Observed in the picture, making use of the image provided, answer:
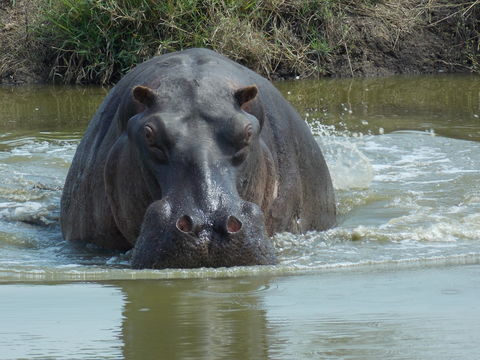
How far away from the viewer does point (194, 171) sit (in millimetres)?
4754

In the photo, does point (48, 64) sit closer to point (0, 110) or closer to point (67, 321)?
point (0, 110)

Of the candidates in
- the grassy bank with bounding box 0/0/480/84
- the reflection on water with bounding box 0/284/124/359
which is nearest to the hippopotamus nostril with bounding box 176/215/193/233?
the reflection on water with bounding box 0/284/124/359

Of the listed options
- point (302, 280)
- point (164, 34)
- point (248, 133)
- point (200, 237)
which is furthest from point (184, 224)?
point (164, 34)

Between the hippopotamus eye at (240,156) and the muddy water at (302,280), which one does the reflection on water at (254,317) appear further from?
the hippopotamus eye at (240,156)

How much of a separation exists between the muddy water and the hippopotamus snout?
66 millimetres

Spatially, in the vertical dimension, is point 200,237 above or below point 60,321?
above

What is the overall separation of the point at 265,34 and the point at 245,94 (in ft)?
27.9

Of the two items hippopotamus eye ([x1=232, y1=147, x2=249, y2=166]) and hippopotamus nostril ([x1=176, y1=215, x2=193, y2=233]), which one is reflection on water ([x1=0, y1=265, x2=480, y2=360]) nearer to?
hippopotamus nostril ([x1=176, y1=215, x2=193, y2=233])

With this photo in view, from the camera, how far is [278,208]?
5.87m

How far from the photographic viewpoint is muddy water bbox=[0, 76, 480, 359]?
3389 millimetres

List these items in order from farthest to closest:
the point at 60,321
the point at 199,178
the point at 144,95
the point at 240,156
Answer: the point at 144,95 < the point at 240,156 < the point at 199,178 < the point at 60,321

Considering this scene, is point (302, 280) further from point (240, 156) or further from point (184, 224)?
point (240, 156)

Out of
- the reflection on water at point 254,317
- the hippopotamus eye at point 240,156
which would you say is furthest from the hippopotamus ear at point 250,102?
the reflection on water at point 254,317

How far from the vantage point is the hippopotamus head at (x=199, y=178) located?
4.61 meters
